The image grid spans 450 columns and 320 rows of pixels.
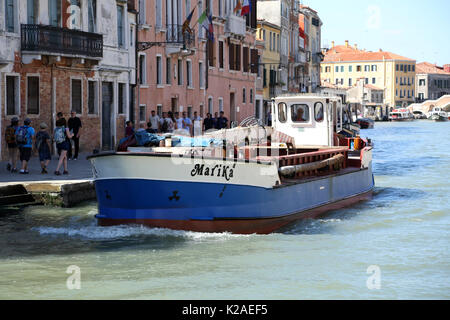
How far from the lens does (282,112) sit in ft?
73.3

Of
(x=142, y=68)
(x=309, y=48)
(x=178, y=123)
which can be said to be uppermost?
(x=309, y=48)

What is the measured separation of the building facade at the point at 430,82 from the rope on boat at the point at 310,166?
15061 centimetres

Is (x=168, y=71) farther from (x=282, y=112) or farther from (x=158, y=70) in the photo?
A: (x=282, y=112)

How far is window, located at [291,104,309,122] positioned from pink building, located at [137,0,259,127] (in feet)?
41.6

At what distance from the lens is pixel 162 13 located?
1464 inches

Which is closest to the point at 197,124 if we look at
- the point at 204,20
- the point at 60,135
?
the point at 204,20

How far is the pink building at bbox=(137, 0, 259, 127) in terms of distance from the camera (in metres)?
35.6

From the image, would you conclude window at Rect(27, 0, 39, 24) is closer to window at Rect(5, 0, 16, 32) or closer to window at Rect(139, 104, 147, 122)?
window at Rect(5, 0, 16, 32)

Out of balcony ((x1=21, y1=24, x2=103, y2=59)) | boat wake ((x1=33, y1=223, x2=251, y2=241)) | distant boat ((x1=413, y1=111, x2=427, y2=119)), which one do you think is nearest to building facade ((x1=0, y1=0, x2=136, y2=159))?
balcony ((x1=21, y1=24, x2=103, y2=59))

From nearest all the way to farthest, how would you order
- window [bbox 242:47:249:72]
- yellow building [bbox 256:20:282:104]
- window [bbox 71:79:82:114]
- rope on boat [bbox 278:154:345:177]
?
1. rope on boat [bbox 278:154:345:177]
2. window [bbox 71:79:82:114]
3. window [bbox 242:47:249:72]
4. yellow building [bbox 256:20:282:104]

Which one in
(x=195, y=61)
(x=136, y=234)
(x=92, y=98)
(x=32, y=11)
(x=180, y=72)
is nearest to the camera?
(x=136, y=234)

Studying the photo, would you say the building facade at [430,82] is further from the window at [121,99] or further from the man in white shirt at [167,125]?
the window at [121,99]

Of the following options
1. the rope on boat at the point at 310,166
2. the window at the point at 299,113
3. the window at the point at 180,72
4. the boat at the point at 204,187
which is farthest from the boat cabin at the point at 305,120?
the window at the point at 180,72

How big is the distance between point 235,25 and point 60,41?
81.3 feet
